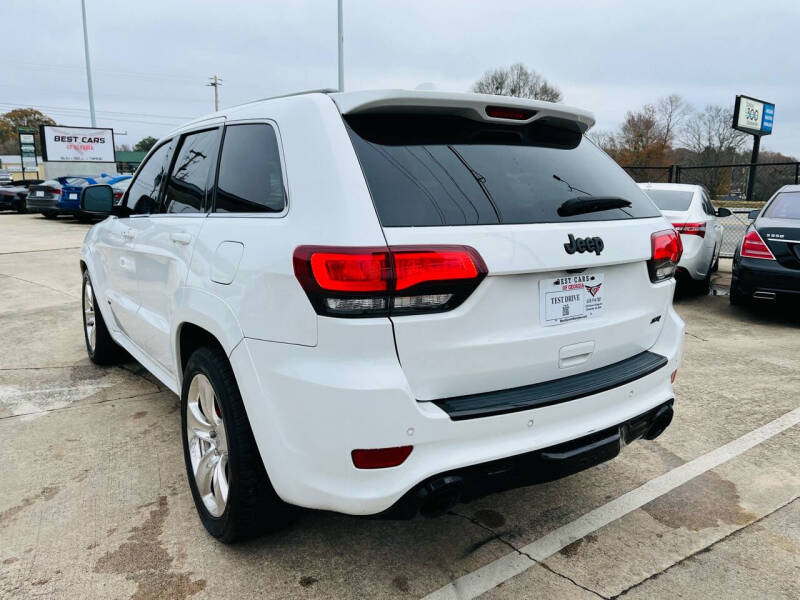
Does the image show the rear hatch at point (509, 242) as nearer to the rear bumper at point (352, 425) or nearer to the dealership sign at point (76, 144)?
the rear bumper at point (352, 425)

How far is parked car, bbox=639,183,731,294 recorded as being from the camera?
7566 mm

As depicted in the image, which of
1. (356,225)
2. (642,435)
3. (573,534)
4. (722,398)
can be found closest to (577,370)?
(642,435)

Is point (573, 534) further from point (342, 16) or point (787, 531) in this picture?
point (342, 16)

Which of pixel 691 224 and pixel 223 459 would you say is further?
pixel 691 224

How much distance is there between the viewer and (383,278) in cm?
191

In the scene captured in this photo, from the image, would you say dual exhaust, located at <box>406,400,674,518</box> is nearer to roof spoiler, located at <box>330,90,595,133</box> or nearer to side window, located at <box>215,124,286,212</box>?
side window, located at <box>215,124,286,212</box>

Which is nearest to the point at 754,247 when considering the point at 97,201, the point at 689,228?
the point at 689,228

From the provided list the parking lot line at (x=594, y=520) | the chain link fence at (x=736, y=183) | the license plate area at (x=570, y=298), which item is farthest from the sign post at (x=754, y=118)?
the license plate area at (x=570, y=298)

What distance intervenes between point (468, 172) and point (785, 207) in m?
6.32

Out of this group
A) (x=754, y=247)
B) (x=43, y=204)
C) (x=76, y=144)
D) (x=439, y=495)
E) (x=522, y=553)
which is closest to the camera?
(x=439, y=495)

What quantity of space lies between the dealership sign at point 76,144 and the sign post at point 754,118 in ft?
104

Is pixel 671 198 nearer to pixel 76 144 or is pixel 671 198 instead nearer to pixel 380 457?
pixel 380 457

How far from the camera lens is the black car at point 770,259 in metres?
6.32

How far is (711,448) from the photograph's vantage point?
3539mm
